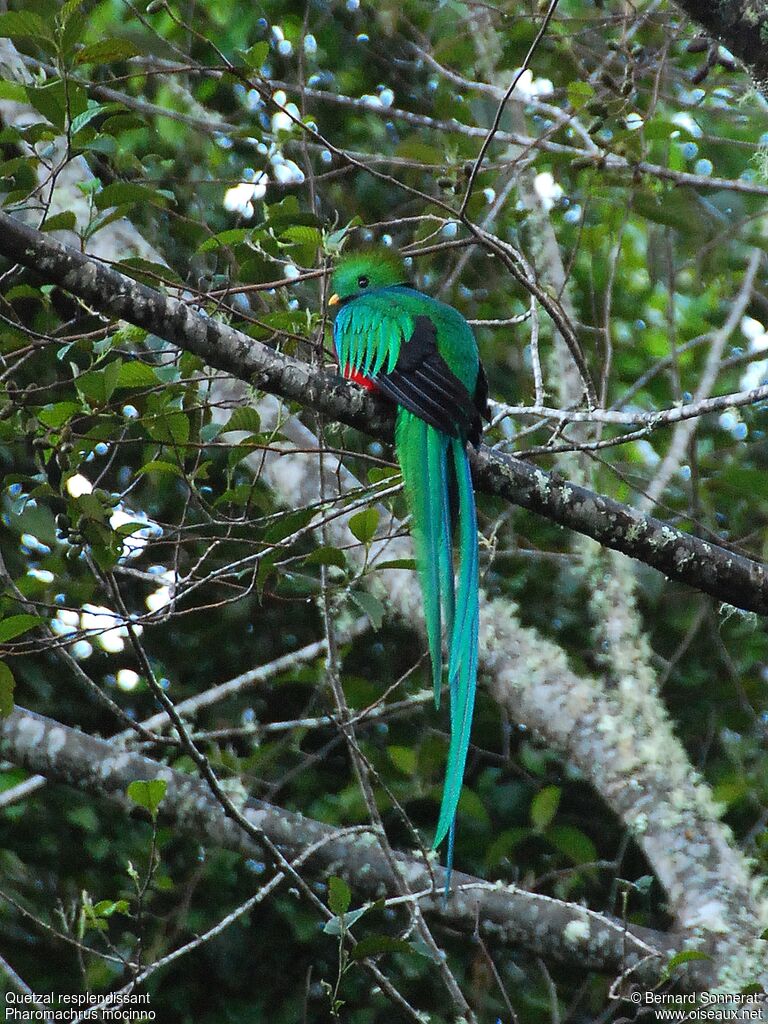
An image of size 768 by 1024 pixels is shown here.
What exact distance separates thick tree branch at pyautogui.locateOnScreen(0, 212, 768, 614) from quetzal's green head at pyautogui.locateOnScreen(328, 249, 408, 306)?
0.65 m

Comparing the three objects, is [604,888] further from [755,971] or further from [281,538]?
[281,538]

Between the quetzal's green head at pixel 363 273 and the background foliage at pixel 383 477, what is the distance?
123 millimetres

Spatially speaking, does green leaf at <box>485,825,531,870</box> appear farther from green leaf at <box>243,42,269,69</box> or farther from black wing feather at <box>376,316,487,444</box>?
green leaf at <box>243,42,269,69</box>

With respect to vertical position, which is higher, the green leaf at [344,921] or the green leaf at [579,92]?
the green leaf at [579,92]

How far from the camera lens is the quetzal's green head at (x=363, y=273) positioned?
10.5ft

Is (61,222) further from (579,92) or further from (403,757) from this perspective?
(403,757)

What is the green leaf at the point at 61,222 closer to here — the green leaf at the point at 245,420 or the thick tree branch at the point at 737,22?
the green leaf at the point at 245,420

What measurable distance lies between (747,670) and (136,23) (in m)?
3.38

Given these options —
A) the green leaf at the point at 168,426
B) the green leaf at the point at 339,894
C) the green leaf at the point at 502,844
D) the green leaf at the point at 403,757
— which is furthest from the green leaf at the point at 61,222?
the green leaf at the point at 502,844

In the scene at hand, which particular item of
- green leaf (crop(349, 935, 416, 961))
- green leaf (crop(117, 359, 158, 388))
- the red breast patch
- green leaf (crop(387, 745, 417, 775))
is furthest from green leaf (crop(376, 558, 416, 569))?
green leaf (crop(387, 745, 417, 775))

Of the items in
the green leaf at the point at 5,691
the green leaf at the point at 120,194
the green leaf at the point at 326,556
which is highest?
the green leaf at the point at 120,194

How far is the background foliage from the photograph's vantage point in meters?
3.52

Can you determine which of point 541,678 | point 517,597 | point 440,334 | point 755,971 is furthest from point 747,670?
point 440,334

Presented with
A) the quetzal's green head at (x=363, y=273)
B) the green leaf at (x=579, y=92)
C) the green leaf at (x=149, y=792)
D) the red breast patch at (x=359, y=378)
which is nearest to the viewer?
the green leaf at (x=149, y=792)
